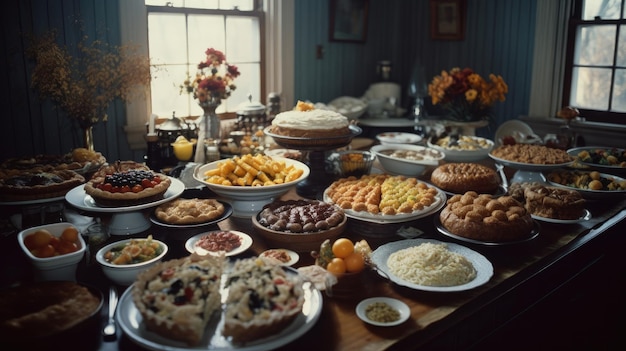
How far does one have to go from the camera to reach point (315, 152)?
308 cm

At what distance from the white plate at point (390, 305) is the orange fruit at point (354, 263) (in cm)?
11

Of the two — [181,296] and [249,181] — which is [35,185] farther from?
[181,296]

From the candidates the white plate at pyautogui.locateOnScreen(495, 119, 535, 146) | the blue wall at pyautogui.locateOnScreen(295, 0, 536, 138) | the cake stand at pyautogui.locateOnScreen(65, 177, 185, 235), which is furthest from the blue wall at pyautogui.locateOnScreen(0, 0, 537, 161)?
the cake stand at pyautogui.locateOnScreen(65, 177, 185, 235)

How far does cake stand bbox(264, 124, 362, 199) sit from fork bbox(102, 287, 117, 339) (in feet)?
4.01

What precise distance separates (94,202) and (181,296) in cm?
99

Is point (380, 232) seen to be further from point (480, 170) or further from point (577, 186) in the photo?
point (577, 186)

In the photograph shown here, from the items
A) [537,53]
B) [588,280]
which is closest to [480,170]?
[588,280]

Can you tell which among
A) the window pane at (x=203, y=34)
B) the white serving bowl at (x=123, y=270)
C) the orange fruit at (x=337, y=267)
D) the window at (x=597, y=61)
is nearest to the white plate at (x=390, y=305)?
the orange fruit at (x=337, y=267)

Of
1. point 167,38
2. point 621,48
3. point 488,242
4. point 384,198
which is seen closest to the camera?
point 488,242

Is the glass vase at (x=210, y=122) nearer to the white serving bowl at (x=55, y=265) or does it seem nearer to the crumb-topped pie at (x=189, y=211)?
the crumb-topped pie at (x=189, y=211)

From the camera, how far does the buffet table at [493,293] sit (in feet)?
5.46

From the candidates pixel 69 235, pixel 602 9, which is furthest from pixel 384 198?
pixel 602 9

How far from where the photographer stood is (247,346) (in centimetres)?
148

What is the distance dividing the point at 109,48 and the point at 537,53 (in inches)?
143
